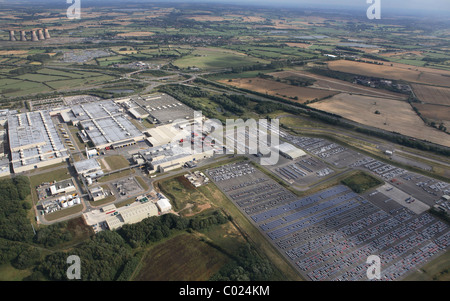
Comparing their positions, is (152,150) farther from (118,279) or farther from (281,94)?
(281,94)

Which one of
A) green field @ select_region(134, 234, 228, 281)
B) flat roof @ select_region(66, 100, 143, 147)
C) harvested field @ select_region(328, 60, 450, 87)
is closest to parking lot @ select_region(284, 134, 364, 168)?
green field @ select_region(134, 234, 228, 281)

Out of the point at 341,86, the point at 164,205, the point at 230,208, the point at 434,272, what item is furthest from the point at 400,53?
the point at 164,205

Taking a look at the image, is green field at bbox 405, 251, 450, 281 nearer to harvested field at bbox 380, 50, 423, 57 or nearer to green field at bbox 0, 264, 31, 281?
green field at bbox 0, 264, 31, 281

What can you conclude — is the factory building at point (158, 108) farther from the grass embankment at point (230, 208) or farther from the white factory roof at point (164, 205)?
the white factory roof at point (164, 205)

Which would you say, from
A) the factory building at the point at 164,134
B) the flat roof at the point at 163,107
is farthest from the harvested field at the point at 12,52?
the factory building at the point at 164,134

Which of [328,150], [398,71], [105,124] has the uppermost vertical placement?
[398,71]

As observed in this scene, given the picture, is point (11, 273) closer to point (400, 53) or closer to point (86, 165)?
point (86, 165)
